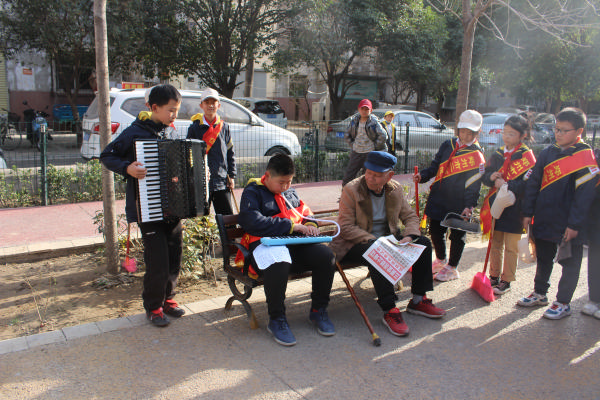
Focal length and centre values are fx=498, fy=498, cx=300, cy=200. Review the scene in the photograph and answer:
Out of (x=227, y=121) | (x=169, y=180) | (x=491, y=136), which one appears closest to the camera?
(x=169, y=180)

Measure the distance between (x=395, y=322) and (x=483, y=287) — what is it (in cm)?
124

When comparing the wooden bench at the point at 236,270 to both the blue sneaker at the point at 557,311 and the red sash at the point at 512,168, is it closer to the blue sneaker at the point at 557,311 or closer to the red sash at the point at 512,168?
the red sash at the point at 512,168

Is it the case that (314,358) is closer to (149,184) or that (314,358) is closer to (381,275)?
(381,275)

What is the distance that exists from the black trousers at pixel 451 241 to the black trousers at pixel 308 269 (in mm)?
1663

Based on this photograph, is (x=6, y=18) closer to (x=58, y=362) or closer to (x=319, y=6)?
(x=319, y=6)

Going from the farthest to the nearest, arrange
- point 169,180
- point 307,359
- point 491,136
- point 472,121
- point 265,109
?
point 265,109 → point 491,136 → point 472,121 → point 169,180 → point 307,359

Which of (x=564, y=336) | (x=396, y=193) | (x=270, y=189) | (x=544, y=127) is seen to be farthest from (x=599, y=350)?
(x=544, y=127)

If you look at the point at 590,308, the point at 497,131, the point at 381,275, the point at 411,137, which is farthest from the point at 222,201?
the point at 497,131

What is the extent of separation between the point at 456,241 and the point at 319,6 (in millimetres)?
14406

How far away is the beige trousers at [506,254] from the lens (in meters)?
4.71

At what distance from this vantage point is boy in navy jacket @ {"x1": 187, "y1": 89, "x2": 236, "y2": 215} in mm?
4889

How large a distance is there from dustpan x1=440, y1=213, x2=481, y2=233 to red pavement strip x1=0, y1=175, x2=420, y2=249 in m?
3.11

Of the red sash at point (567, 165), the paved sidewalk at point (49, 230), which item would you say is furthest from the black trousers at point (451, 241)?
the paved sidewalk at point (49, 230)

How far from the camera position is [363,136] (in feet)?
24.5
